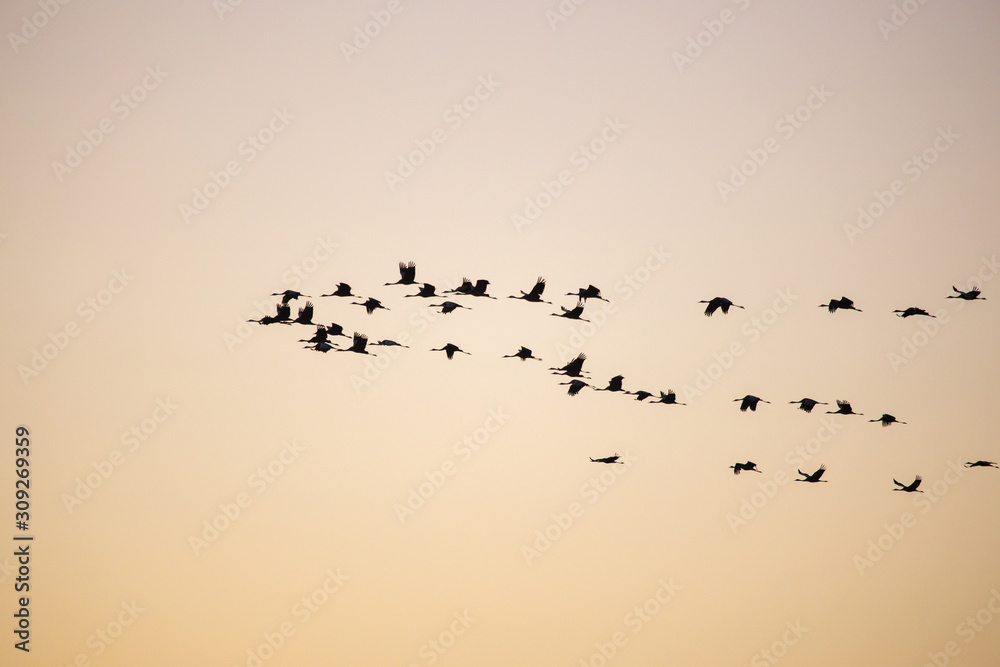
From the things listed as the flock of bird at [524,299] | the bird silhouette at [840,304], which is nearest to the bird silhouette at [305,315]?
the flock of bird at [524,299]

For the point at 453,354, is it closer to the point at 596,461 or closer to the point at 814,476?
the point at 596,461

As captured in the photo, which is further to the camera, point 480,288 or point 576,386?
point 576,386

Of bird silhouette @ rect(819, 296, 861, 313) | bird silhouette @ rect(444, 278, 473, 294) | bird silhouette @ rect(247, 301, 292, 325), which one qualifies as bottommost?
bird silhouette @ rect(247, 301, 292, 325)

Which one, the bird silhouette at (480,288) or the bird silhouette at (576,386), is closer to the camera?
the bird silhouette at (480,288)

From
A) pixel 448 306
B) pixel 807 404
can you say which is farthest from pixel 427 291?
pixel 807 404

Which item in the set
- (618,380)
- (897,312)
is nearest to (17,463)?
(618,380)

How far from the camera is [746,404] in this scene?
32.4 meters

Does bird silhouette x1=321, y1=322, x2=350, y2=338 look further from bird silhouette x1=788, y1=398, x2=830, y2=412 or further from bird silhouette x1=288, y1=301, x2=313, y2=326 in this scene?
bird silhouette x1=788, y1=398, x2=830, y2=412

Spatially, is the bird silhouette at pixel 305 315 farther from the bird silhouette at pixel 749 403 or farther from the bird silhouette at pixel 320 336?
the bird silhouette at pixel 749 403

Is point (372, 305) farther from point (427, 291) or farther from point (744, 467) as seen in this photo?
point (744, 467)

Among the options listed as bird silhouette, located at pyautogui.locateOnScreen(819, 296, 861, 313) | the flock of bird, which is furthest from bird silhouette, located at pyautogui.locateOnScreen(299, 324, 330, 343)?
bird silhouette, located at pyautogui.locateOnScreen(819, 296, 861, 313)

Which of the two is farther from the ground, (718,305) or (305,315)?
(718,305)

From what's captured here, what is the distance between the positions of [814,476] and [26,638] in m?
35.2

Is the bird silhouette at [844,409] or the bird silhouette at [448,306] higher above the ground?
the bird silhouette at [844,409]
